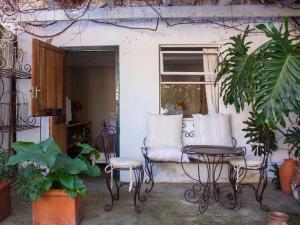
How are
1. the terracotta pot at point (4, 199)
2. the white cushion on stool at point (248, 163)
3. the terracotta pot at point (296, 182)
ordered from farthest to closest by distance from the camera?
the terracotta pot at point (296, 182) → the white cushion on stool at point (248, 163) → the terracotta pot at point (4, 199)

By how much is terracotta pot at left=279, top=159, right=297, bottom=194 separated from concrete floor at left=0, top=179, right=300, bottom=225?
127 mm

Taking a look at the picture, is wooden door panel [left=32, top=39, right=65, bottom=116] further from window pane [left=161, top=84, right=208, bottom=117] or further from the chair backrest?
window pane [left=161, top=84, right=208, bottom=117]

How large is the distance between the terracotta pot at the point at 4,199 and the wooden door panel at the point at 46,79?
1.08 meters

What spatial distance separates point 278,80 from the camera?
268 centimetres

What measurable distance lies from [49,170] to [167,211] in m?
1.35

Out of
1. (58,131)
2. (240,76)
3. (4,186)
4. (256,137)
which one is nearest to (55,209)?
(4,186)

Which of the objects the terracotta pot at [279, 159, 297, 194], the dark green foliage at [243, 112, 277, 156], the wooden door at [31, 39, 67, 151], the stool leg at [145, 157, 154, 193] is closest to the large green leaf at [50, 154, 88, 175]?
the wooden door at [31, 39, 67, 151]

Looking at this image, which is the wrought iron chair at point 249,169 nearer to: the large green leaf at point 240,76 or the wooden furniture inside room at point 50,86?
the large green leaf at point 240,76

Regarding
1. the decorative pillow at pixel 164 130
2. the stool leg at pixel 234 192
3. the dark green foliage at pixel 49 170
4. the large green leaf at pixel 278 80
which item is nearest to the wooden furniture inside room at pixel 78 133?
the decorative pillow at pixel 164 130

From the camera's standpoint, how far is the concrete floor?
3.21 meters

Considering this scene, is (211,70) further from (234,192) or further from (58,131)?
(58,131)

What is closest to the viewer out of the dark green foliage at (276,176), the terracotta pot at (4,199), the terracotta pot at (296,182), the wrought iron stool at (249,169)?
the terracotta pot at (4,199)

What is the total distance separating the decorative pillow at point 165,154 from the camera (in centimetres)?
419

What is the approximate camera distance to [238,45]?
13.5ft
